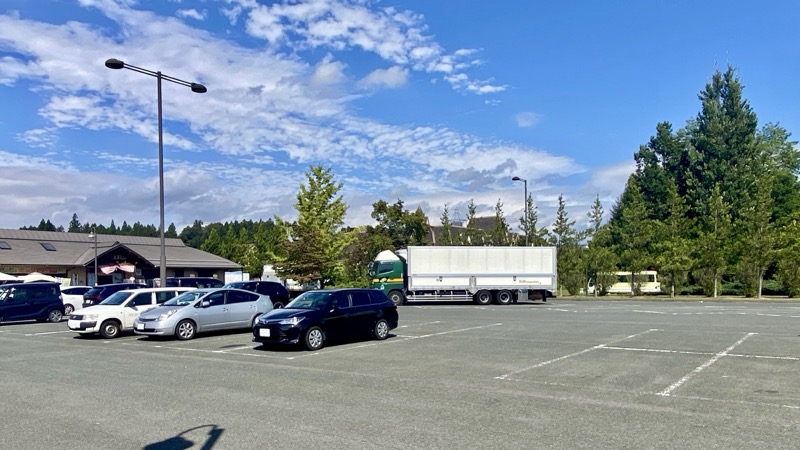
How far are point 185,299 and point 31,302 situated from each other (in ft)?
35.0

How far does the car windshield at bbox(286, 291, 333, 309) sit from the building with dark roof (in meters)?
38.2

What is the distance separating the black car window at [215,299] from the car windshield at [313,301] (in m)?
3.63

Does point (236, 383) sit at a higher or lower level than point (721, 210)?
lower

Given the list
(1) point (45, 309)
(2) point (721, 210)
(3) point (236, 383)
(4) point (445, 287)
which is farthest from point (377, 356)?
(2) point (721, 210)

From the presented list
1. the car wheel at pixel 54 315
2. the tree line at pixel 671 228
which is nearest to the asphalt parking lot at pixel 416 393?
the car wheel at pixel 54 315

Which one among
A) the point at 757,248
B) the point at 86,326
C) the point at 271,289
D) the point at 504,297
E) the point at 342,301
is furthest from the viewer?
the point at 757,248

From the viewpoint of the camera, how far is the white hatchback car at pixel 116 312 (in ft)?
61.8

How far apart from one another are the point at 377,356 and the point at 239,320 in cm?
687

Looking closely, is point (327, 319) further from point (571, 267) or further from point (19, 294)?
point (571, 267)

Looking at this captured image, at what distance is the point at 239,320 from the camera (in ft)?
62.4

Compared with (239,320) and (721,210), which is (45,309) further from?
(721,210)

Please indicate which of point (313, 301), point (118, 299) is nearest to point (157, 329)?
point (118, 299)

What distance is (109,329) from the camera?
18984 mm

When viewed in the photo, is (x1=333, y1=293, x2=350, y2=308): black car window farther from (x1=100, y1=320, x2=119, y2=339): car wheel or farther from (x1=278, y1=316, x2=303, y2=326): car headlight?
(x1=100, y1=320, x2=119, y2=339): car wheel
